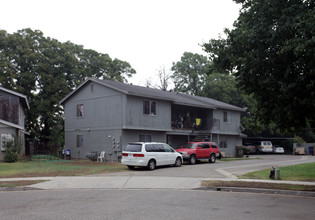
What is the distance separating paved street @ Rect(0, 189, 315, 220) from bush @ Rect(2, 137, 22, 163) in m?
15.1

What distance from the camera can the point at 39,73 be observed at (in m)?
39.5

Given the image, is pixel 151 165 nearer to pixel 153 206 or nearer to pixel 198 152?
pixel 198 152

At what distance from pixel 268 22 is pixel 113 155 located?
18.9 metres

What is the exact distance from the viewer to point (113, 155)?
28562 millimetres

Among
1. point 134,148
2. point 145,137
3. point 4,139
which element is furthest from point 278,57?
point 4,139

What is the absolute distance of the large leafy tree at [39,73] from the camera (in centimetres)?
3831

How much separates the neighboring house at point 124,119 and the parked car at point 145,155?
6014mm

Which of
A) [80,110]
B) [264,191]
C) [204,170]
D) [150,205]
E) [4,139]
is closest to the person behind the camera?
[150,205]

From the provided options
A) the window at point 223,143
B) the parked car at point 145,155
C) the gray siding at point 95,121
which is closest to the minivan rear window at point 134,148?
the parked car at point 145,155

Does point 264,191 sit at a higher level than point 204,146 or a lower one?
lower

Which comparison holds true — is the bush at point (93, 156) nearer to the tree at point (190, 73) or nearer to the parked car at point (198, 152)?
the parked car at point (198, 152)

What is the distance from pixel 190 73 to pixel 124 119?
3282 cm

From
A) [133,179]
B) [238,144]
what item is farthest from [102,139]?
[238,144]

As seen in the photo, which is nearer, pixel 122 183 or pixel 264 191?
pixel 264 191
